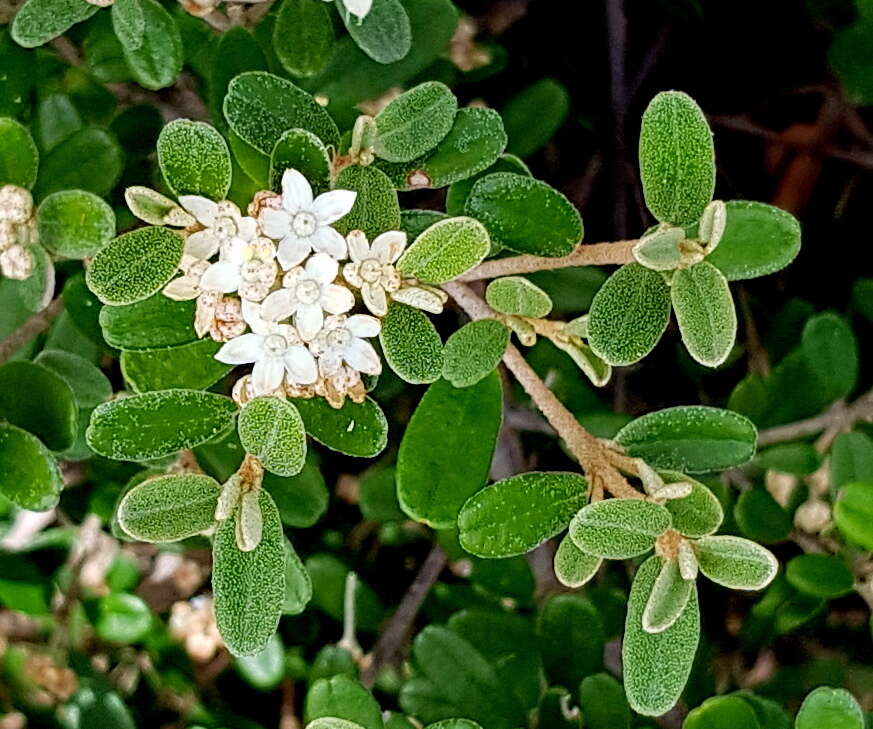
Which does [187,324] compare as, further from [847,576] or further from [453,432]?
[847,576]

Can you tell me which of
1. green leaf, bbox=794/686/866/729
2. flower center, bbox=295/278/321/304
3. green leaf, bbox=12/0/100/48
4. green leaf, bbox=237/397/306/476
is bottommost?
green leaf, bbox=794/686/866/729

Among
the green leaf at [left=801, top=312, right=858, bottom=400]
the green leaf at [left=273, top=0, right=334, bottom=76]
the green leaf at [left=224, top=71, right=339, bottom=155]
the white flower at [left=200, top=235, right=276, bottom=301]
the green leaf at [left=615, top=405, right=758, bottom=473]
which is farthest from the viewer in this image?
the green leaf at [left=801, top=312, right=858, bottom=400]

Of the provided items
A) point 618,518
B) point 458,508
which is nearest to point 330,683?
point 458,508

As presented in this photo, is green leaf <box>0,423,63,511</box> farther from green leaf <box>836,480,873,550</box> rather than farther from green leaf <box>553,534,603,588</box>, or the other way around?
green leaf <box>836,480,873,550</box>

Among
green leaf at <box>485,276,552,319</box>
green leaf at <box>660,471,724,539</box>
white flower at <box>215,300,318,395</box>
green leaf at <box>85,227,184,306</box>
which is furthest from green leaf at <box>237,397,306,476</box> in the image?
green leaf at <box>660,471,724,539</box>

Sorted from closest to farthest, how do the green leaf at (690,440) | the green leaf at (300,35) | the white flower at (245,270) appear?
the white flower at (245,270)
the green leaf at (690,440)
the green leaf at (300,35)

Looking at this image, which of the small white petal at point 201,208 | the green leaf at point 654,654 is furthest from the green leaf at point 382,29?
the green leaf at point 654,654

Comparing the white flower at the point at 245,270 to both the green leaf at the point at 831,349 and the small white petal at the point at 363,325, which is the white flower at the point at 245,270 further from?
the green leaf at the point at 831,349
